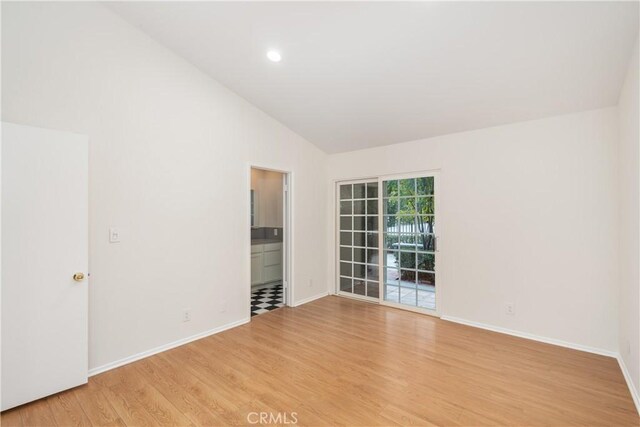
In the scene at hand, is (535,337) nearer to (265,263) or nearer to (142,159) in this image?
(265,263)

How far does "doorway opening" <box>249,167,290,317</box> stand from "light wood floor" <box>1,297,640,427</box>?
127 centimetres

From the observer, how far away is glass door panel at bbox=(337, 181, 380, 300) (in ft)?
15.2

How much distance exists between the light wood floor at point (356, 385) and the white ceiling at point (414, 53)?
8.36 feet

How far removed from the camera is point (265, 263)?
17.4ft

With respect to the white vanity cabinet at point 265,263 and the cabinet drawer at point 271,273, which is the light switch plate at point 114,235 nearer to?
the white vanity cabinet at point 265,263

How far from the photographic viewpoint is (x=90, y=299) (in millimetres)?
2500

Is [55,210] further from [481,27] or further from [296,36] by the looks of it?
[481,27]

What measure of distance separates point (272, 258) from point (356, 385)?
11.1ft

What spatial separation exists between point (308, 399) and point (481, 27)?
314 cm
